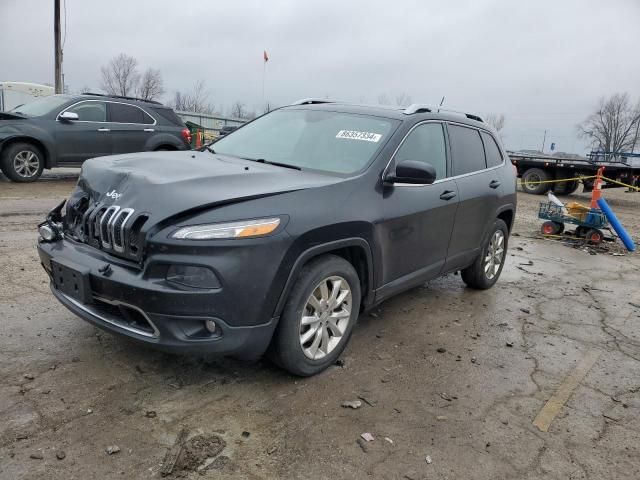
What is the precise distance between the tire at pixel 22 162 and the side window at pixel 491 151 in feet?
28.2

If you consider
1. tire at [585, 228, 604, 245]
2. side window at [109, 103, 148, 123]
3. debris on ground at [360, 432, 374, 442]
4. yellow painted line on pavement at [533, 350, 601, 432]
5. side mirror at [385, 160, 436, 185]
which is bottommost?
debris on ground at [360, 432, 374, 442]

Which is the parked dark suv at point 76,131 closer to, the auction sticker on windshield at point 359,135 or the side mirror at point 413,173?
the auction sticker on windshield at point 359,135

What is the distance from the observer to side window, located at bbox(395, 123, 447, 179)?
384cm

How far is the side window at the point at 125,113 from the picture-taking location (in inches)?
424

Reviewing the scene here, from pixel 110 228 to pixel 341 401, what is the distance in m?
1.64

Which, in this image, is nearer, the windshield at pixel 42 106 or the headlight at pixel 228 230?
the headlight at pixel 228 230

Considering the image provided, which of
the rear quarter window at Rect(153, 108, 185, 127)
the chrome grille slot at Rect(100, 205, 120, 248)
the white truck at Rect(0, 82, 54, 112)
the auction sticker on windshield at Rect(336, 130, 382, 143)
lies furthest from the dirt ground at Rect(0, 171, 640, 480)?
the white truck at Rect(0, 82, 54, 112)

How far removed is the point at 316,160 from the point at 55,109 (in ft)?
27.9

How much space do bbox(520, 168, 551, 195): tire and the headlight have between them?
16.0 m

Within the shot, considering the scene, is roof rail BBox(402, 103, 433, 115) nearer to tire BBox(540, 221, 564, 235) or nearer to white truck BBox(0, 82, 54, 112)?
tire BBox(540, 221, 564, 235)

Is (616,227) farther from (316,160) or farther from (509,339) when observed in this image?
(316,160)

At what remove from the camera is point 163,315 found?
8.57 feet

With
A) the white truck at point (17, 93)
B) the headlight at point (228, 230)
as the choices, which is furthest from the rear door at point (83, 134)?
the white truck at point (17, 93)

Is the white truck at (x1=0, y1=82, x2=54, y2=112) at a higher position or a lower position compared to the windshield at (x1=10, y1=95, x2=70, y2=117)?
higher
